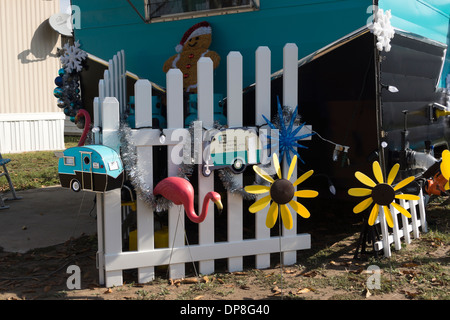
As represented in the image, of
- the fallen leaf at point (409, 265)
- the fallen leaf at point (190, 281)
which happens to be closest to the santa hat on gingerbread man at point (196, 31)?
the fallen leaf at point (190, 281)

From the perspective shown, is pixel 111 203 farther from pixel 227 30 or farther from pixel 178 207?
pixel 227 30

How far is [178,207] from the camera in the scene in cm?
388

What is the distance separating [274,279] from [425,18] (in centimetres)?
269

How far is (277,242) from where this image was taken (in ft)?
13.5

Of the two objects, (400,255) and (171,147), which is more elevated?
(171,147)

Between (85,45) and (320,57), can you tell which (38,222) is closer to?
(85,45)

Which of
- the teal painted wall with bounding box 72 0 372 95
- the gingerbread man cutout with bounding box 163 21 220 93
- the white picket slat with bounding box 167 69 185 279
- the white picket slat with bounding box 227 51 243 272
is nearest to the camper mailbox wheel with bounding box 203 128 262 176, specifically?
the white picket slat with bounding box 227 51 243 272

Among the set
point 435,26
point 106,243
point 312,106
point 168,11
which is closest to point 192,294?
point 106,243

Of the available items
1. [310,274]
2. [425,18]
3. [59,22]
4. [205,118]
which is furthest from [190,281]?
[59,22]

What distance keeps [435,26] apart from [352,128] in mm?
1600

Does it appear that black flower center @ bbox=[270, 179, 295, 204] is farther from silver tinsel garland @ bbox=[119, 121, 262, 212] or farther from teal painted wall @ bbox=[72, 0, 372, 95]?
teal painted wall @ bbox=[72, 0, 372, 95]

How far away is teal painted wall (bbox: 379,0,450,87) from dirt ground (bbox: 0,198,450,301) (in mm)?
1880

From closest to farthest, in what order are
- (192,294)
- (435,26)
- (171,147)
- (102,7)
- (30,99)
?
1. (192,294)
2. (171,147)
3. (435,26)
4. (102,7)
5. (30,99)

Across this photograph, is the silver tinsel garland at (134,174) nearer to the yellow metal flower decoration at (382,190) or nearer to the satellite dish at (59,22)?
the yellow metal flower decoration at (382,190)
